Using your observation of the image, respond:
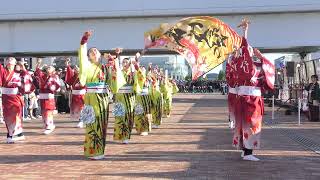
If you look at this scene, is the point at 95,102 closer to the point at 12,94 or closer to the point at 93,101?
the point at 93,101

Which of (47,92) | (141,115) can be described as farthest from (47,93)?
(141,115)

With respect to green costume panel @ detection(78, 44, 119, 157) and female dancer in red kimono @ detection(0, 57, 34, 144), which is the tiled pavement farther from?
female dancer in red kimono @ detection(0, 57, 34, 144)

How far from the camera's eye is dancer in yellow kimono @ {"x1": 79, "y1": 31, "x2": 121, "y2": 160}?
10.1m

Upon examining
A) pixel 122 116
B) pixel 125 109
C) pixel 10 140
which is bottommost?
pixel 10 140

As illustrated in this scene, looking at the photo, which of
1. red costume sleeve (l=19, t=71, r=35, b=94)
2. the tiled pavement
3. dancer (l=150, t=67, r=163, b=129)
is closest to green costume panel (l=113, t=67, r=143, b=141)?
the tiled pavement

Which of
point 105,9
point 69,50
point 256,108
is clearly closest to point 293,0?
point 105,9

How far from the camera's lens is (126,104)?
1269 cm

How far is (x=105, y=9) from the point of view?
3331 centimetres

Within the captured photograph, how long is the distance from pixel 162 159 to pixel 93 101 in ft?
5.47

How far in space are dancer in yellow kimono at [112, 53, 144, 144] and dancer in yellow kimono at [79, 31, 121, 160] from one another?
213 centimetres

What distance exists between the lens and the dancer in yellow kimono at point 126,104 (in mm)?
12586

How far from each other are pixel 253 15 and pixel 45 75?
19.6 meters

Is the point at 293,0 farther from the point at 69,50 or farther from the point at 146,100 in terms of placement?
the point at 146,100

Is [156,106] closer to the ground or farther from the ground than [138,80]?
closer to the ground
